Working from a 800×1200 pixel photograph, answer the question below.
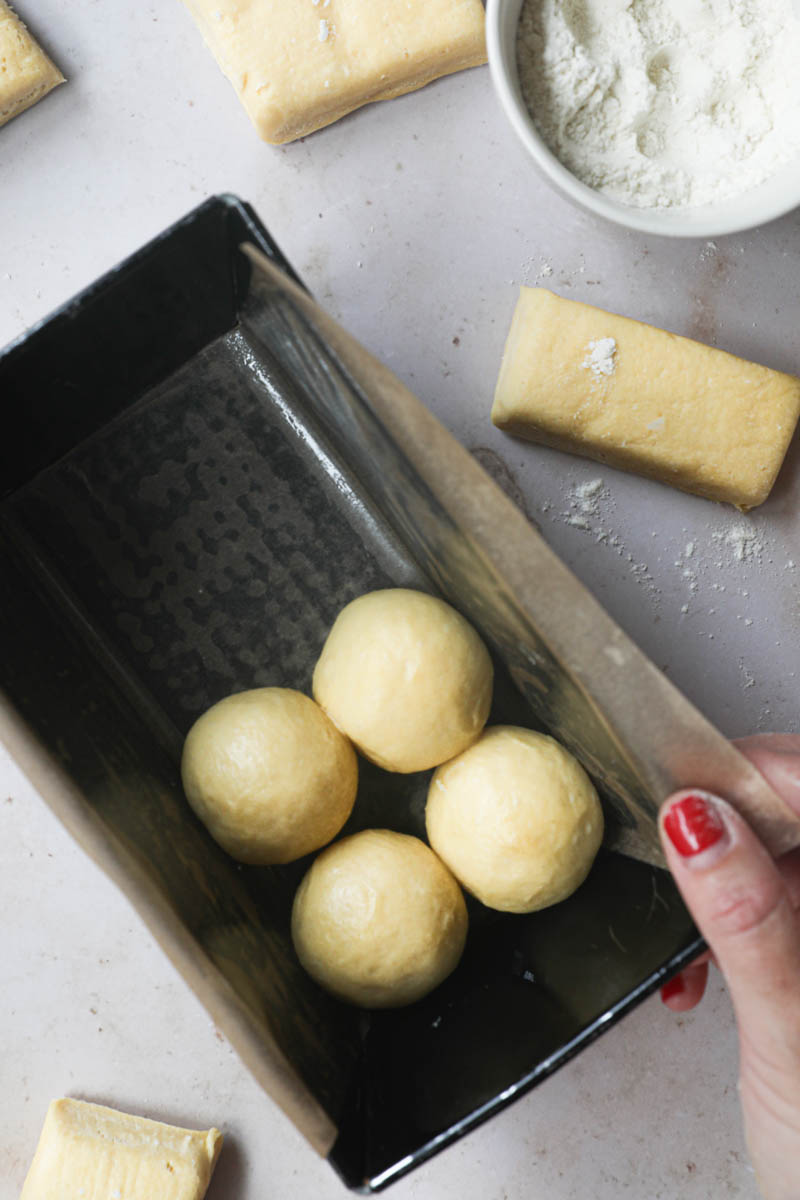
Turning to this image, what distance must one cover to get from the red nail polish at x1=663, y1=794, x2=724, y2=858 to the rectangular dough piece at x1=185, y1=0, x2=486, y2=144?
0.65 meters

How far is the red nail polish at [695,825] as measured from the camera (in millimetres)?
530

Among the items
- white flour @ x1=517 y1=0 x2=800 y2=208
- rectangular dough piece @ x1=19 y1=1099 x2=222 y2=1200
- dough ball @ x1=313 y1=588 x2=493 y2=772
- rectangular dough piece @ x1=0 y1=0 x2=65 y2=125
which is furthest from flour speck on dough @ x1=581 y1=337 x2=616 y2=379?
rectangular dough piece @ x1=19 y1=1099 x2=222 y2=1200

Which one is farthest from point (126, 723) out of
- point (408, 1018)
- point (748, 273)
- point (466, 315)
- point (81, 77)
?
point (748, 273)

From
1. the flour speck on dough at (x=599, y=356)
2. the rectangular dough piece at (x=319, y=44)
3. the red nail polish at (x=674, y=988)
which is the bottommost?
the red nail polish at (x=674, y=988)

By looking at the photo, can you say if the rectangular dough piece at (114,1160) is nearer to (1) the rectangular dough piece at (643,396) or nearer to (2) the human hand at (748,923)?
(2) the human hand at (748,923)

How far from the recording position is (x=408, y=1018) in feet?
2.32

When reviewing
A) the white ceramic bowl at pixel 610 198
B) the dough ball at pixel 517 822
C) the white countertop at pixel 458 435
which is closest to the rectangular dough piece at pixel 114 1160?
the white countertop at pixel 458 435

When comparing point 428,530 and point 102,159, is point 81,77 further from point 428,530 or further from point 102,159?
point 428,530

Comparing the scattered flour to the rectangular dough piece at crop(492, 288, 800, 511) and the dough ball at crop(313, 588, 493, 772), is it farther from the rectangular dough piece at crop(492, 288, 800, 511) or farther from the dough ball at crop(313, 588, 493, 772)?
the dough ball at crop(313, 588, 493, 772)

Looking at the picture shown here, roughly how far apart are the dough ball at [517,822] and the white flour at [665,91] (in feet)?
1.55

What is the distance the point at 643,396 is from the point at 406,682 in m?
0.33

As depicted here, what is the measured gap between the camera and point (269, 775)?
2.19 ft

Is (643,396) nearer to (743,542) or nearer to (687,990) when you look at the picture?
(743,542)

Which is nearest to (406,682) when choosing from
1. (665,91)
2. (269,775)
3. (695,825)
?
(269,775)
